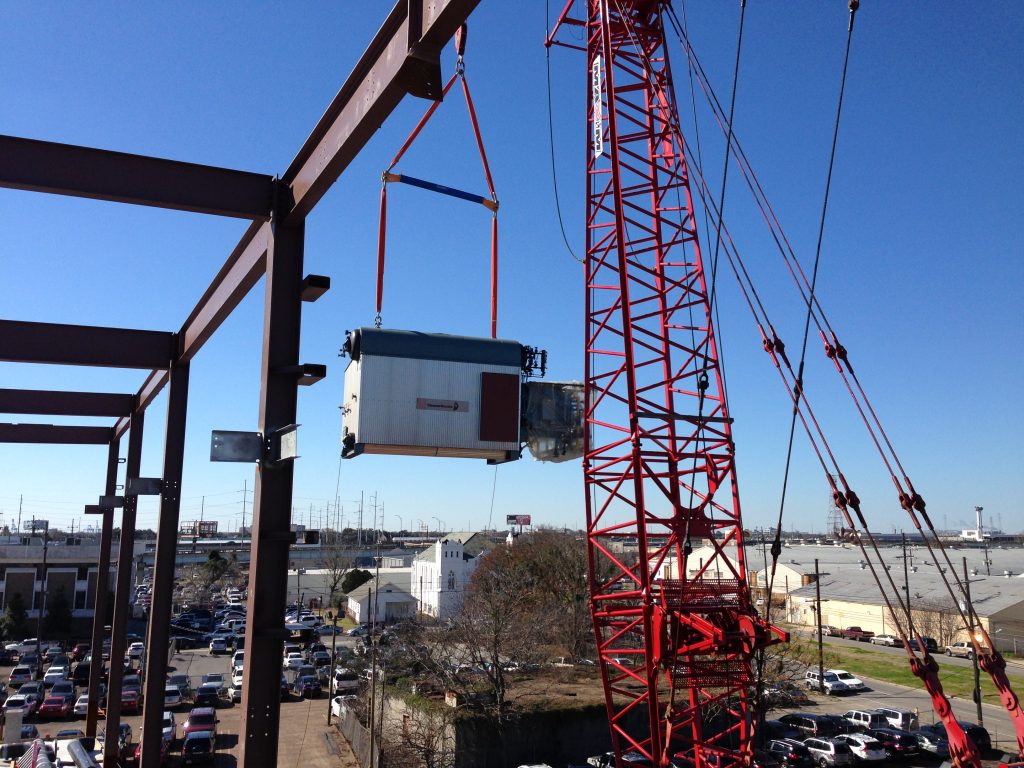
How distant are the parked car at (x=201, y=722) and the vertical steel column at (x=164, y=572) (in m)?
16.2

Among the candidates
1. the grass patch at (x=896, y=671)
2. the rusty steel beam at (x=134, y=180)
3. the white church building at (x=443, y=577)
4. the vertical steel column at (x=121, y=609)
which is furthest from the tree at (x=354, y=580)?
the rusty steel beam at (x=134, y=180)

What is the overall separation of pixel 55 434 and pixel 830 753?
82.9ft

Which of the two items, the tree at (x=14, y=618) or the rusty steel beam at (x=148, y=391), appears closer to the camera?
the rusty steel beam at (x=148, y=391)

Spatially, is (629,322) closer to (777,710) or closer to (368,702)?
(368,702)

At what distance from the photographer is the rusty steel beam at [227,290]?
9.00 meters

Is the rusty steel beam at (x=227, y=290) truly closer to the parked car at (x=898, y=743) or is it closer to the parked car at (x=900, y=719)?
the parked car at (x=898, y=743)

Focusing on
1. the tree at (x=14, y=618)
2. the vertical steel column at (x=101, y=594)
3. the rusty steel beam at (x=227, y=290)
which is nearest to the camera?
the rusty steel beam at (x=227, y=290)

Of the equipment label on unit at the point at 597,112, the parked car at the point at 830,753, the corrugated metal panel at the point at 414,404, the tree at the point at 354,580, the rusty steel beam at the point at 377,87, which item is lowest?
the parked car at the point at 830,753

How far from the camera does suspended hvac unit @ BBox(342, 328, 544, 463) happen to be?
12.6m

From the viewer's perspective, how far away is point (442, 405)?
43.0 feet

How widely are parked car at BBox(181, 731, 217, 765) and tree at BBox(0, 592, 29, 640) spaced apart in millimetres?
32849

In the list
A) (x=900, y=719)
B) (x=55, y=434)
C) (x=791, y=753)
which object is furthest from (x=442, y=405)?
(x=900, y=719)

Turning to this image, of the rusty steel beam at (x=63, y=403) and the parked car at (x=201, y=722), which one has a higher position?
the rusty steel beam at (x=63, y=403)

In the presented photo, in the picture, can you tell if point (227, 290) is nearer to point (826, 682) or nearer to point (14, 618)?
point (826, 682)
